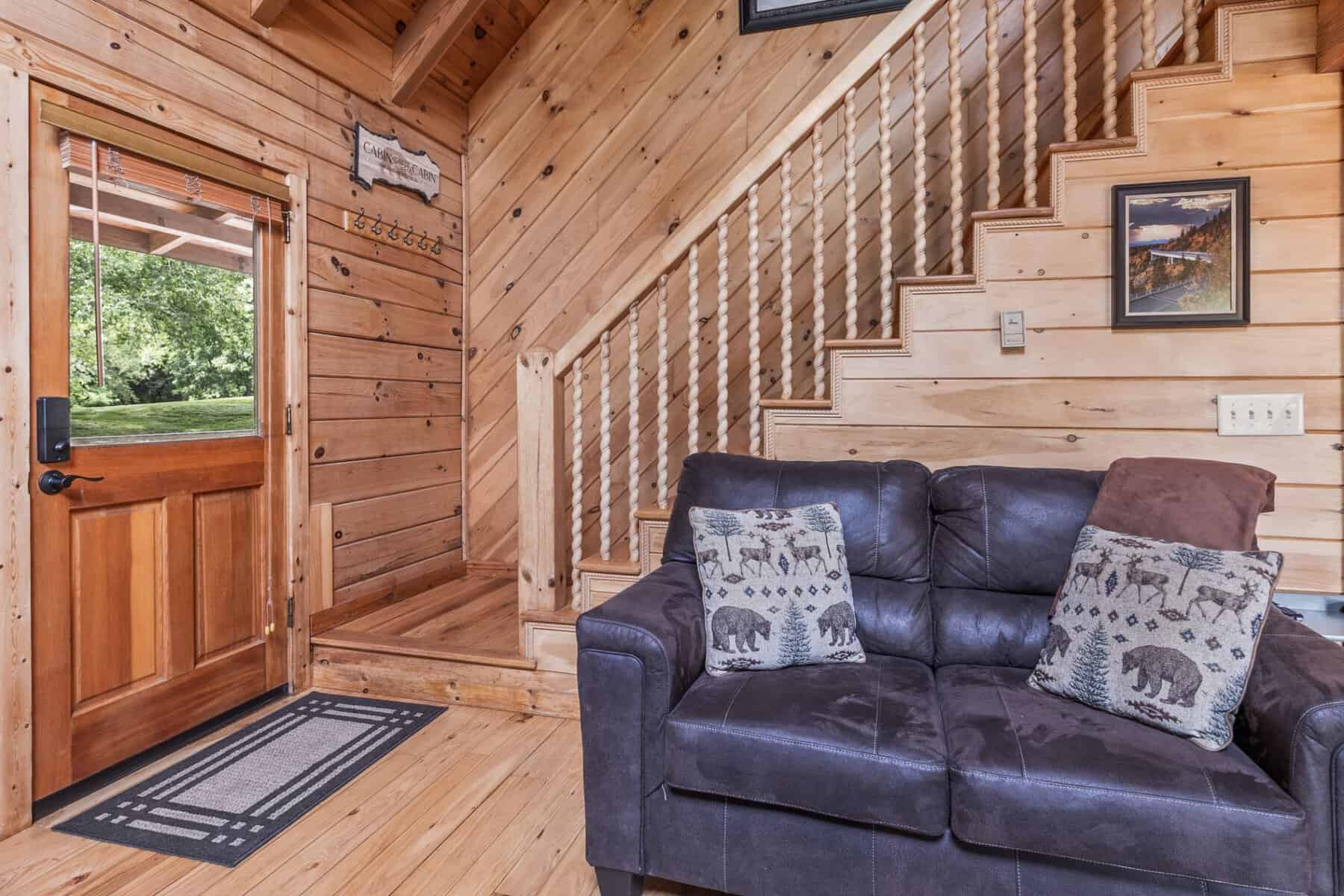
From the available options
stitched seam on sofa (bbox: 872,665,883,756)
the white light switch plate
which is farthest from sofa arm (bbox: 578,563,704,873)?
the white light switch plate

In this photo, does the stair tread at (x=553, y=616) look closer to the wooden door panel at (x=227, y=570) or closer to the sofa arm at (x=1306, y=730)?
the wooden door panel at (x=227, y=570)

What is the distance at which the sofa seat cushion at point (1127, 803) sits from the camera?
1.21 metres

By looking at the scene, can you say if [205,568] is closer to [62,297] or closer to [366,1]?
[62,297]

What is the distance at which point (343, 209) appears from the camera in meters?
3.12

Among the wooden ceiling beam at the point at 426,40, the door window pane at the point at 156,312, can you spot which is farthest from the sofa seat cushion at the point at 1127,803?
the wooden ceiling beam at the point at 426,40

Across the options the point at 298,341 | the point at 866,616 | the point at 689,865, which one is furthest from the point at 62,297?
the point at 866,616

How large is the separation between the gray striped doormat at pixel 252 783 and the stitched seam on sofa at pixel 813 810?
1.20 metres

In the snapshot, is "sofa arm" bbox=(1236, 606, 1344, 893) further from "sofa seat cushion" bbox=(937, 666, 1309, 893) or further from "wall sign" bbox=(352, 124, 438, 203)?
"wall sign" bbox=(352, 124, 438, 203)

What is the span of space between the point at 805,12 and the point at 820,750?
324 centimetres

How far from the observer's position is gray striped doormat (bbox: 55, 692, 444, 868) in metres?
1.88

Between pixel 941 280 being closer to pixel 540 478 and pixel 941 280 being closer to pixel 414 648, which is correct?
pixel 540 478

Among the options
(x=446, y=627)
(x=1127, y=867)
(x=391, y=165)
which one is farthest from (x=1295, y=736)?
(x=391, y=165)

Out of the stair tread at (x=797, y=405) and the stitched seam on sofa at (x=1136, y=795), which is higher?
the stair tread at (x=797, y=405)

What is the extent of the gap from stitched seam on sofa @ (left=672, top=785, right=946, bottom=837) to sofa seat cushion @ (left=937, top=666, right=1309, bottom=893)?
68 mm
